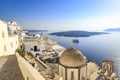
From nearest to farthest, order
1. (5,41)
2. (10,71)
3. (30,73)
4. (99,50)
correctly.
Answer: (30,73) < (10,71) < (5,41) < (99,50)

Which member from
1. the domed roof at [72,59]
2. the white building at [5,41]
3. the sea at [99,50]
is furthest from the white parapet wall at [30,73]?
the sea at [99,50]

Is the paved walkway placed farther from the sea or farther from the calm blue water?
the calm blue water

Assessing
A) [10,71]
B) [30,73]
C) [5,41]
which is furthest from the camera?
[5,41]

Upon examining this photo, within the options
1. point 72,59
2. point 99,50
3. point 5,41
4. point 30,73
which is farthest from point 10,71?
point 99,50

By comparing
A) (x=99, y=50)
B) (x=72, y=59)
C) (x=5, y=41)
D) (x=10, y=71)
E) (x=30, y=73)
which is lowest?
(x=99, y=50)

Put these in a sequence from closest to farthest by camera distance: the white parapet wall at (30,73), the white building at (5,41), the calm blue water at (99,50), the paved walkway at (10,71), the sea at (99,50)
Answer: the white parapet wall at (30,73) < the paved walkway at (10,71) < the white building at (5,41) < the sea at (99,50) < the calm blue water at (99,50)

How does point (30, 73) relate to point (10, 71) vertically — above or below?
above

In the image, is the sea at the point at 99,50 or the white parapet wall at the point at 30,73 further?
the sea at the point at 99,50

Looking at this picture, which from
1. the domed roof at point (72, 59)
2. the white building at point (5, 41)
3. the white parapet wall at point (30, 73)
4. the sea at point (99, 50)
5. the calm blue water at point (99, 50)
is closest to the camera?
the white parapet wall at point (30, 73)

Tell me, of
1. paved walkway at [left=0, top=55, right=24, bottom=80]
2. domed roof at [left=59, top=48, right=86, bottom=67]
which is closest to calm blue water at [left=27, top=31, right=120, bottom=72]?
domed roof at [left=59, top=48, right=86, bottom=67]

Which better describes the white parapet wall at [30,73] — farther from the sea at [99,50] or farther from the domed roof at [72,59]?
the sea at [99,50]

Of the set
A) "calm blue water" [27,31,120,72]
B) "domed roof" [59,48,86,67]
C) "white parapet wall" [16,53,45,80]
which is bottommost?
"calm blue water" [27,31,120,72]

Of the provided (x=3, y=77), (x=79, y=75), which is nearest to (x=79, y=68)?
(x=79, y=75)

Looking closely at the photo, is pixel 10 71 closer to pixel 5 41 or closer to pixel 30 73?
pixel 30 73
